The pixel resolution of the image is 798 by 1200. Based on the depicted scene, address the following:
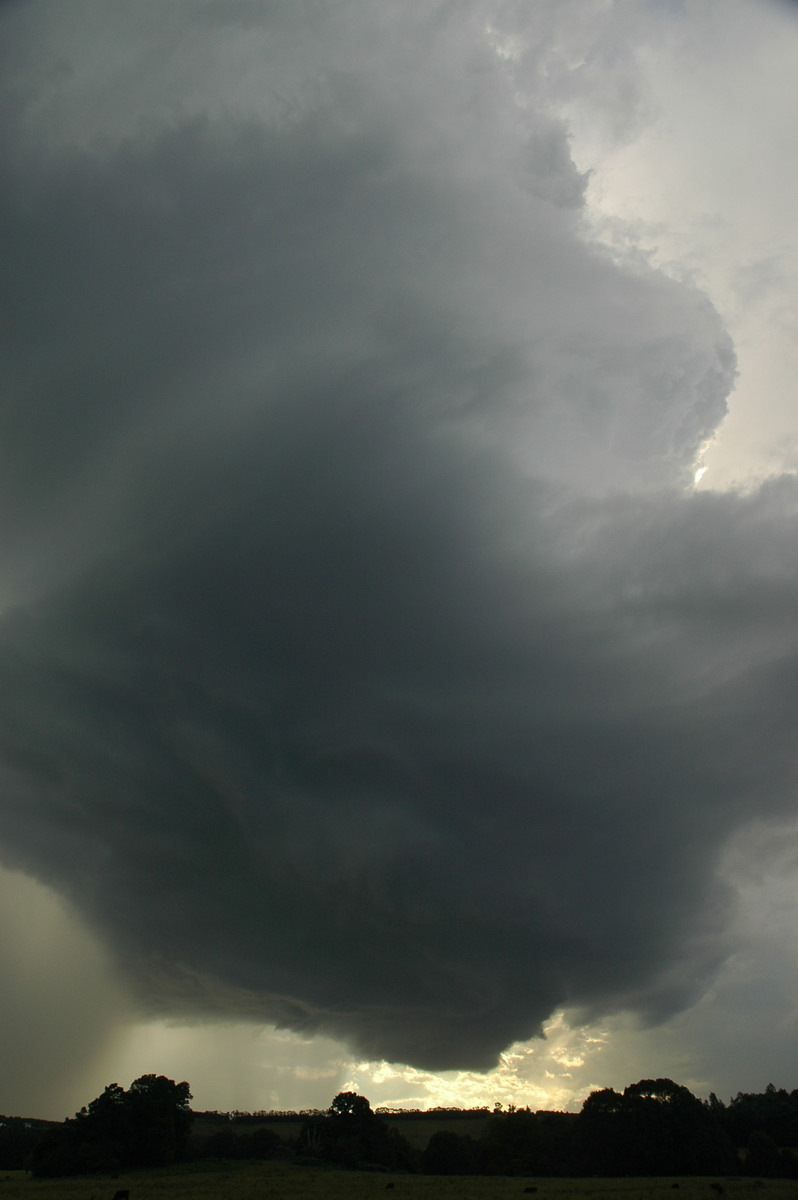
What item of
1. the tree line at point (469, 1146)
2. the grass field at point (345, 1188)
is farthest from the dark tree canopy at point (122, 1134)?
the grass field at point (345, 1188)

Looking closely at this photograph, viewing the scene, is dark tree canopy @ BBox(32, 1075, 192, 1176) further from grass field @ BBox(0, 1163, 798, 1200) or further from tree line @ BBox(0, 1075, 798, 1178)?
grass field @ BBox(0, 1163, 798, 1200)

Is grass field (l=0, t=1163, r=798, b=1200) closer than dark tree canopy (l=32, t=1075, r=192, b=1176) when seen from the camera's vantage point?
Yes

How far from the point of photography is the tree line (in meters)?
109

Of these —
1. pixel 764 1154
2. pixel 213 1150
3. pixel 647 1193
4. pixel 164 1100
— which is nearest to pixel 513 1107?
pixel 764 1154

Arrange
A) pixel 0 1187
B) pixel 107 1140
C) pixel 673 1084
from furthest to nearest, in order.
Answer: pixel 673 1084 → pixel 107 1140 → pixel 0 1187

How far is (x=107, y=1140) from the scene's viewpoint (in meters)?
110

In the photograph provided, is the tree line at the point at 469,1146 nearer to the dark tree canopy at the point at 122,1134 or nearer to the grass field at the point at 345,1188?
the dark tree canopy at the point at 122,1134

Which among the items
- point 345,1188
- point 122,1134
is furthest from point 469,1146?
point 345,1188

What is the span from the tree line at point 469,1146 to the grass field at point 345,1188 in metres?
10.0

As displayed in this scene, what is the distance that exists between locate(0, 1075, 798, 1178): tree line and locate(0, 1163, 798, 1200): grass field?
32.9 feet

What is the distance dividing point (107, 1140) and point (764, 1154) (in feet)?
313

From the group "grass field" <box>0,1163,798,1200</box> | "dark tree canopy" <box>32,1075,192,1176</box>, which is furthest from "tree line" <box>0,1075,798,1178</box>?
"grass field" <box>0,1163,798,1200</box>

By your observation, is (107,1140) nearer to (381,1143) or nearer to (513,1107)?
(381,1143)

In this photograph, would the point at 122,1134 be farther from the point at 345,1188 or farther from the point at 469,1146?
the point at 469,1146
